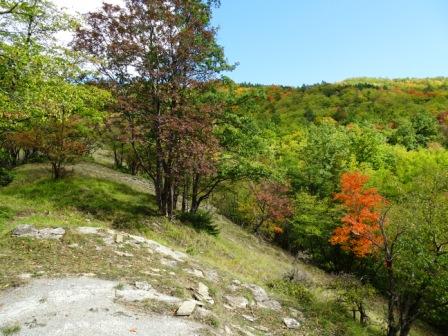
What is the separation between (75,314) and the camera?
8.71 m

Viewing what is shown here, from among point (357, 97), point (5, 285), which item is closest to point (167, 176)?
point (5, 285)

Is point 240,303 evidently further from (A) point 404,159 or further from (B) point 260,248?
(A) point 404,159

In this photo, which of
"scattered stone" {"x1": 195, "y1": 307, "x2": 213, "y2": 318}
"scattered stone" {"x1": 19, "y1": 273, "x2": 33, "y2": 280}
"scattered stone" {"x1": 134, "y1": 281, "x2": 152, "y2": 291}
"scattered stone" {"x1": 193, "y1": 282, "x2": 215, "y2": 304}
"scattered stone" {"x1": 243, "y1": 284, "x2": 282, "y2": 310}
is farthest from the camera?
"scattered stone" {"x1": 243, "y1": 284, "x2": 282, "y2": 310}

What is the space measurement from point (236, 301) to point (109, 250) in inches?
176

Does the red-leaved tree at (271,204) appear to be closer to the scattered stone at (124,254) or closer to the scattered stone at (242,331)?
the scattered stone at (124,254)

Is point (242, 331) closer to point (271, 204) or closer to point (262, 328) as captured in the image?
point (262, 328)

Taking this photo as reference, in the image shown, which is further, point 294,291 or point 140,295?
point 294,291

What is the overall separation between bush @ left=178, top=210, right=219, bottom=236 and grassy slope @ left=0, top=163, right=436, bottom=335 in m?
0.74

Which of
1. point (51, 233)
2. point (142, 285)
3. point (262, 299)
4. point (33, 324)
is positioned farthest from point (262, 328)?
point (51, 233)

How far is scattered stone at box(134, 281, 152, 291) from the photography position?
Answer: 35.3 feet

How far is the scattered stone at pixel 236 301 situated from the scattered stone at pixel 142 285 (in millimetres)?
2894

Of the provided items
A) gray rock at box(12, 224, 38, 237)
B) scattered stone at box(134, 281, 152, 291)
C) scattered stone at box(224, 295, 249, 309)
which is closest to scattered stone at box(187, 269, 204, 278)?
scattered stone at box(224, 295, 249, 309)

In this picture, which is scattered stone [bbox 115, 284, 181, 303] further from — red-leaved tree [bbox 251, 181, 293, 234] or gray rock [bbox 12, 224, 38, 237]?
red-leaved tree [bbox 251, 181, 293, 234]

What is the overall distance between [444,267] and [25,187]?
19.6 metres
